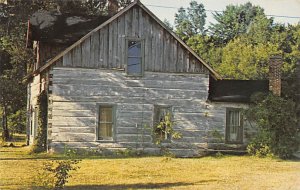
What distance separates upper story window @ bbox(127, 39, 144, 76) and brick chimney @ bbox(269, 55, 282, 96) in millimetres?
5364

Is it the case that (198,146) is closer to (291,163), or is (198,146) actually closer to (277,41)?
(291,163)

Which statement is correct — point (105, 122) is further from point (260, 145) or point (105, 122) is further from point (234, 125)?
point (260, 145)

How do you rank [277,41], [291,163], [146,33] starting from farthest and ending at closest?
[277,41]
[146,33]
[291,163]

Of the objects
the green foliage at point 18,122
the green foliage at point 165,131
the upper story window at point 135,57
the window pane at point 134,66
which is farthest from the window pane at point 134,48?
the green foliage at point 18,122

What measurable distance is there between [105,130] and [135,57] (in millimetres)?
2841

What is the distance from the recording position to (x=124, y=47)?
18.3 m

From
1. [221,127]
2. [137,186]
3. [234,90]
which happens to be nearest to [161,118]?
[221,127]

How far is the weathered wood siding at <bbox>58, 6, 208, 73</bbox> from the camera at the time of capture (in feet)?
58.3

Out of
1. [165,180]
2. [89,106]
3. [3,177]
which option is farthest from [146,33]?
[3,177]

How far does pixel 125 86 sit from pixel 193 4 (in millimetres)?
8069

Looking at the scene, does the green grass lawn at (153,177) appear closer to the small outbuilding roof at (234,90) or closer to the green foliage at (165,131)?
the green foliage at (165,131)

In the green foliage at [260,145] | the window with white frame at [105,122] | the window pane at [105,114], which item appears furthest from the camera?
the green foliage at [260,145]

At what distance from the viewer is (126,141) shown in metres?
18.6

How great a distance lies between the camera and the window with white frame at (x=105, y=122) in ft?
59.4
